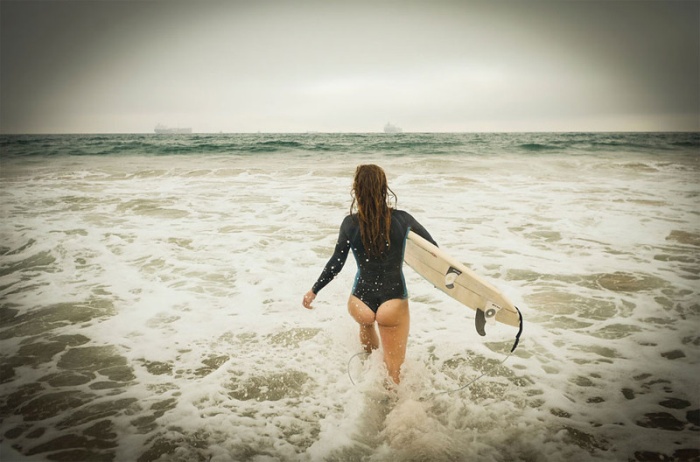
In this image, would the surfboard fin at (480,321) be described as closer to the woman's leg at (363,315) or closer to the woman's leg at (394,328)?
the woman's leg at (394,328)

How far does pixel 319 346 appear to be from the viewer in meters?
3.85

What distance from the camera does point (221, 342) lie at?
395 cm

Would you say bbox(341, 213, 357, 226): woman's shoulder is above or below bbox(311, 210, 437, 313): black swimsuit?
above

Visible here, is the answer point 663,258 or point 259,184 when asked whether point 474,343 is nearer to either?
point 663,258

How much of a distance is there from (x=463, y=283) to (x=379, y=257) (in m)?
0.92

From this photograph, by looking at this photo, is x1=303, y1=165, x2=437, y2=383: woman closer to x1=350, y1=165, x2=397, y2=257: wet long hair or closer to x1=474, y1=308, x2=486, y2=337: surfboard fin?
x1=350, y1=165, x2=397, y2=257: wet long hair

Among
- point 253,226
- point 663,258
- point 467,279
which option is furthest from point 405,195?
point 467,279

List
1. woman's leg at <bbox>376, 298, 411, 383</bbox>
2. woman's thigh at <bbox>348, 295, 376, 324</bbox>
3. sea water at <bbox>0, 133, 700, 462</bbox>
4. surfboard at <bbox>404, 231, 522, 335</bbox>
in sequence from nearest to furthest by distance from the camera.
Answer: sea water at <bbox>0, 133, 700, 462</bbox> < woman's leg at <bbox>376, 298, 411, 383</bbox> < woman's thigh at <bbox>348, 295, 376, 324</bbox> < surfboard at <bbox>404, 231, 522, 335</bbox>

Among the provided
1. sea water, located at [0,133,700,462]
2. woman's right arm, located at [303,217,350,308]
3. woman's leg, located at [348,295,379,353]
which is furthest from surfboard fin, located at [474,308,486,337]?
woman's right arm, located at [303,217,350,308]

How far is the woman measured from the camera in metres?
2.70

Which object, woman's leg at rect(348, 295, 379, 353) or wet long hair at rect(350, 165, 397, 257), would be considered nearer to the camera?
wet long hair at rect(350, 165, 397, 257)

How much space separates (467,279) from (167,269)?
5.04 m

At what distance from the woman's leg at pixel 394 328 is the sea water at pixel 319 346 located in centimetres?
34

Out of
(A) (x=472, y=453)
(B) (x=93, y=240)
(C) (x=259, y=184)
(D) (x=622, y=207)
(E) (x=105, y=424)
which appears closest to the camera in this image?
(A) (x=472, y=453)
